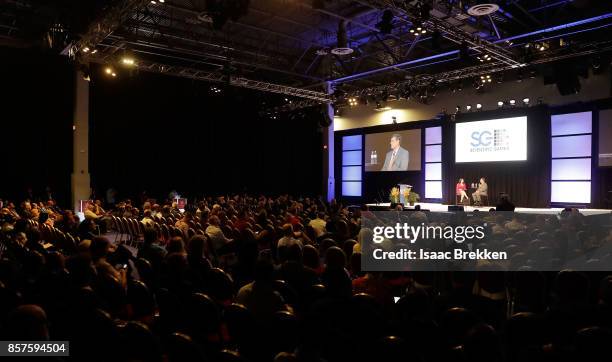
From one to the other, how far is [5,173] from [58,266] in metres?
13.4

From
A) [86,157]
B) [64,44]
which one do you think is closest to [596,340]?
[64,44]

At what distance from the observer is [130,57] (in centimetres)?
1216

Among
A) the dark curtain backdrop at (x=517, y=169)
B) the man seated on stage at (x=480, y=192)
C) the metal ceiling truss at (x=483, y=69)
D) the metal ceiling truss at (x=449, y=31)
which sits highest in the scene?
the metal ceiling truss at (x=449, y=31)

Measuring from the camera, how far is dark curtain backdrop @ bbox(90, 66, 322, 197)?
16500 mm

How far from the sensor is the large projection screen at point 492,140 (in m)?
15.2

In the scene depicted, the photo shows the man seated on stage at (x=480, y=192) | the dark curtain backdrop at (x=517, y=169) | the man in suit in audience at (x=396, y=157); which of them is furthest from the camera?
the man in suit in audience at (x=396, y=157)

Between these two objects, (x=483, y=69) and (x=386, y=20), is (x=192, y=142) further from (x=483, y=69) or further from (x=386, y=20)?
(x=483, y=69)

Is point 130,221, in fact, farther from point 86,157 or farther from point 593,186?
point 593,186

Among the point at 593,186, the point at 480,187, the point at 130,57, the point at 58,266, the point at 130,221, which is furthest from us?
the point at 480,187

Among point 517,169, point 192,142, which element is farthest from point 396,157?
point 192,142

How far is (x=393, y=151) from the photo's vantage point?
64.1 ft

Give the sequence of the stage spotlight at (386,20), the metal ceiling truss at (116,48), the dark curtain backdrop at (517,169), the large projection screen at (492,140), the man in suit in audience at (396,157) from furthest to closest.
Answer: the man in suit in audience at (396,157) → the large projection screen at (492,140) → the dark curtain backdrop at (517,169) → the metal ceiling truss at (116,48) → the stage spotlight at (386,20)

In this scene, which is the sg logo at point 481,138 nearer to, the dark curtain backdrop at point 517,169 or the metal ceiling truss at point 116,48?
the dark curtain backdrop at point 517,169

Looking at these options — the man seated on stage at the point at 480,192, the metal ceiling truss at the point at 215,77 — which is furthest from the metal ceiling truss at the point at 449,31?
the metal ceiling truss at the point at 215,77
